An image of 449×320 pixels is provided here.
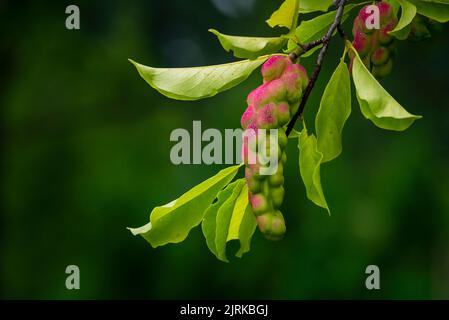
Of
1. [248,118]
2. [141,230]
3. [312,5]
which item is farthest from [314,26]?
[141,230]

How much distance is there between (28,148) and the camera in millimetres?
4816

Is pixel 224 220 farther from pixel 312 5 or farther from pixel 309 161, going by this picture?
pixel 312 5

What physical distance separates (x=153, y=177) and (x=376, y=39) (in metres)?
2.99

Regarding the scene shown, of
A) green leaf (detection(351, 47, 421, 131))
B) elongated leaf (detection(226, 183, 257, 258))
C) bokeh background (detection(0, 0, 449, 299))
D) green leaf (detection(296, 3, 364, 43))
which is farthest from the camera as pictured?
bokeh background (detection(0, 0, 449, 299))

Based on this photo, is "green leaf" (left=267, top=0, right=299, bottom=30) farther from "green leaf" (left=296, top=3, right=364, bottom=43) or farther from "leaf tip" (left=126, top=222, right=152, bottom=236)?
"leaf tip" (left=126, top=222, right=152, bottom=236)

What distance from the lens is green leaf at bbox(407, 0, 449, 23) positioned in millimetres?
1062

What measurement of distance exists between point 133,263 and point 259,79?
3.61ft

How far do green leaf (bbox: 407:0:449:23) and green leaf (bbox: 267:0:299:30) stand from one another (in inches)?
7.9

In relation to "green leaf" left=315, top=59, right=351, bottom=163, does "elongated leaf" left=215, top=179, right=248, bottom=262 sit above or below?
below

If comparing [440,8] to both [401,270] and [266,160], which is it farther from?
[401,270]

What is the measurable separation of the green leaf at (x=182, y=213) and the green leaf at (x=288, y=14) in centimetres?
18

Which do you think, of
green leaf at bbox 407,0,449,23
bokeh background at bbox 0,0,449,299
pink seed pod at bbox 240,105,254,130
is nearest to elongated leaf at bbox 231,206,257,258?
pink seed pod at bbox 240,105,254,130

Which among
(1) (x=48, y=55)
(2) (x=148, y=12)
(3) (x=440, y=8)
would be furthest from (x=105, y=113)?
(3) (x=440, y=8)

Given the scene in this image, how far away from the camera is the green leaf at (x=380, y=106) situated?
883 mm
